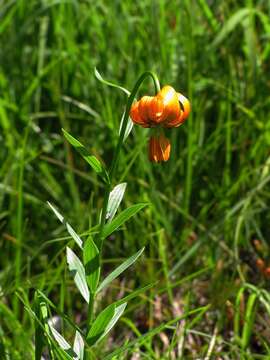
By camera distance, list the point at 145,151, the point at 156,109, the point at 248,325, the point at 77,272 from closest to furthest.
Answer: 1. the point at 156,109
2. the point at 77,272
3. the point at 248,325
4. the point at 145,151

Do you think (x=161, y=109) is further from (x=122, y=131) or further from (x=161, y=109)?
(x=122, y=131)

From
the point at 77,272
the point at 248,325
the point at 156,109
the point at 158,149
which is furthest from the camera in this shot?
the point at 248,325

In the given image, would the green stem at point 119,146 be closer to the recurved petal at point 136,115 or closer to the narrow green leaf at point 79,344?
the recurved petal at point 136,115

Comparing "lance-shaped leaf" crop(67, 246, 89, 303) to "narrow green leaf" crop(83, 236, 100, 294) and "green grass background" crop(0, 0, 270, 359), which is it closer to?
"narrow green leaf" crop(83, 236, 100, 294)

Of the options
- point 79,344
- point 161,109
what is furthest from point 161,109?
point 79,344

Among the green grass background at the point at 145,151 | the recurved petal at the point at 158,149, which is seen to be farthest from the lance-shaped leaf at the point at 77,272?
the green grass background at the point at 145,151

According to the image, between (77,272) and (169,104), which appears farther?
(77,272)
